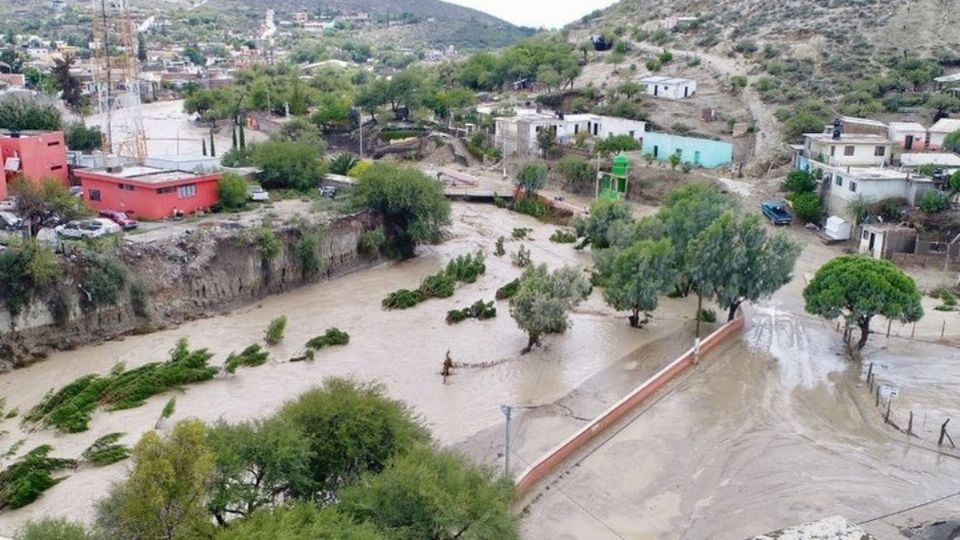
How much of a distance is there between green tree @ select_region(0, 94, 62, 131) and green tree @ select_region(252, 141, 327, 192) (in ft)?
52.2

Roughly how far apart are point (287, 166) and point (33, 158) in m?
13.5

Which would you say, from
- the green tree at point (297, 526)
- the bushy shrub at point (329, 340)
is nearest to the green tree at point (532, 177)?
the bushy shrub at point (329, 340)

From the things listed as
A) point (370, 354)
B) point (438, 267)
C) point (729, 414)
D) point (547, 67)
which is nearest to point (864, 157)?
point (438, 267)

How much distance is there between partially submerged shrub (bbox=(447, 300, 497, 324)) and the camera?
1350 inches

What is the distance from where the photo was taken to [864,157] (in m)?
46.3

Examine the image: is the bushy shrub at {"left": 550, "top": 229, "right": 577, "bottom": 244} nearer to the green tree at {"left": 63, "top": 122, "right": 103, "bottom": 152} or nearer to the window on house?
the window on house

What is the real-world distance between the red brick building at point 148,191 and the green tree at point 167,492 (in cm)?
2907

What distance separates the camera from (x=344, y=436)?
1627 cm

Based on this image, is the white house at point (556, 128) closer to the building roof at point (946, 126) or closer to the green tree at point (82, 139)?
the building roof at point (946, 126)

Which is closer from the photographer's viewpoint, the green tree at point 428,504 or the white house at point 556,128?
the green tree at point 428,504

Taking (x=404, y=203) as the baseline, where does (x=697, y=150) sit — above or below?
above

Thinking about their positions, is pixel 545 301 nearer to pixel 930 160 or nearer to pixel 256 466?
pixel 256 466

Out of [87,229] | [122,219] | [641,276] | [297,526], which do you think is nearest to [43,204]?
[87,229]

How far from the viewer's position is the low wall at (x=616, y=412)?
20.4 m
